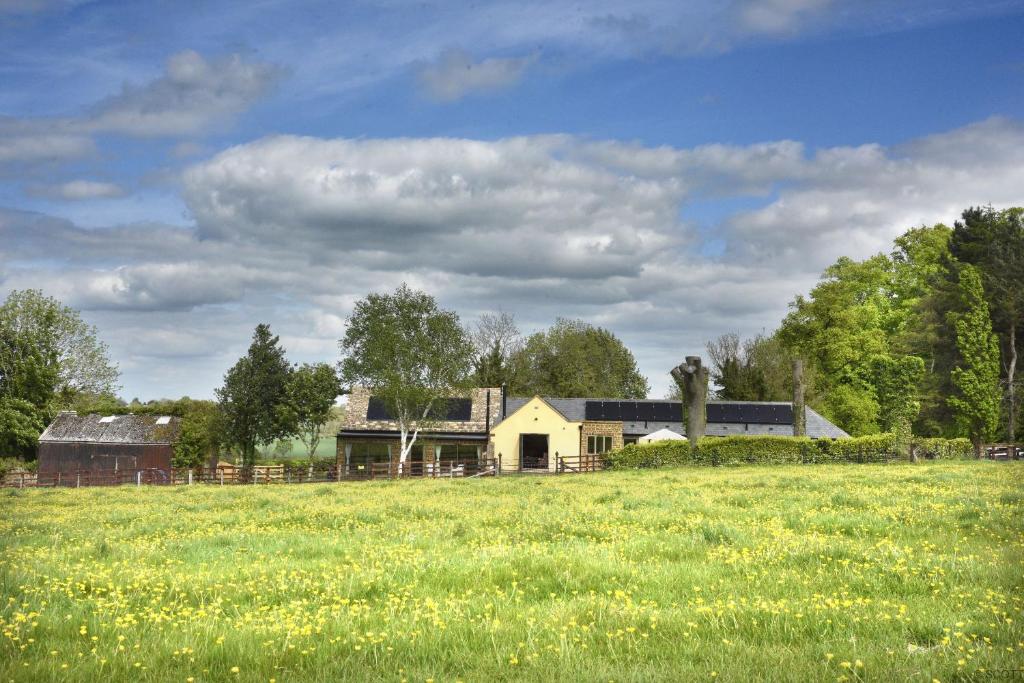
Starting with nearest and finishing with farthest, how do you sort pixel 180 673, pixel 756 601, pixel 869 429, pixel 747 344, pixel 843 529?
1. pixel 180 673
2. pixel 756 601
3. pixel 843 529
4. pixel 869 429
5. pixel 747 344

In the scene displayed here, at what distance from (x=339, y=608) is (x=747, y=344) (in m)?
91.6

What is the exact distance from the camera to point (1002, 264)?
6894 centimetres


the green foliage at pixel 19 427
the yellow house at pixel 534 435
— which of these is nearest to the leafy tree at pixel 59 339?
the green foliage at pixel 19 427

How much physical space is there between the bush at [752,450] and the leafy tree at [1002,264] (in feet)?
65.2

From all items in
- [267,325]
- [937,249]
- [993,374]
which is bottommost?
[993,374]

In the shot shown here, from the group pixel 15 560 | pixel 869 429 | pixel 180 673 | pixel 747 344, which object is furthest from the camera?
pixel 747 344

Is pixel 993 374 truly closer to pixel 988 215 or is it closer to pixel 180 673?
pixel 988 215

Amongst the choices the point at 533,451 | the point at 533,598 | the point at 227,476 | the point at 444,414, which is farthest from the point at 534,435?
the point at 533,598

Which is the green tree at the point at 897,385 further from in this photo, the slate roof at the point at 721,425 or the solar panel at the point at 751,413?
the solar panel at the point at 751,413

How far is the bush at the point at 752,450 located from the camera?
53.0 meters

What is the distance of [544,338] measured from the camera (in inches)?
4013

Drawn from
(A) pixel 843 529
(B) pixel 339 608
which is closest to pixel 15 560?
(B) pixel 339 608

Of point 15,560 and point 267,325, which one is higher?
point 267,325

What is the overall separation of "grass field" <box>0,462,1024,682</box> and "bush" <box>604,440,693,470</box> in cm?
3513
